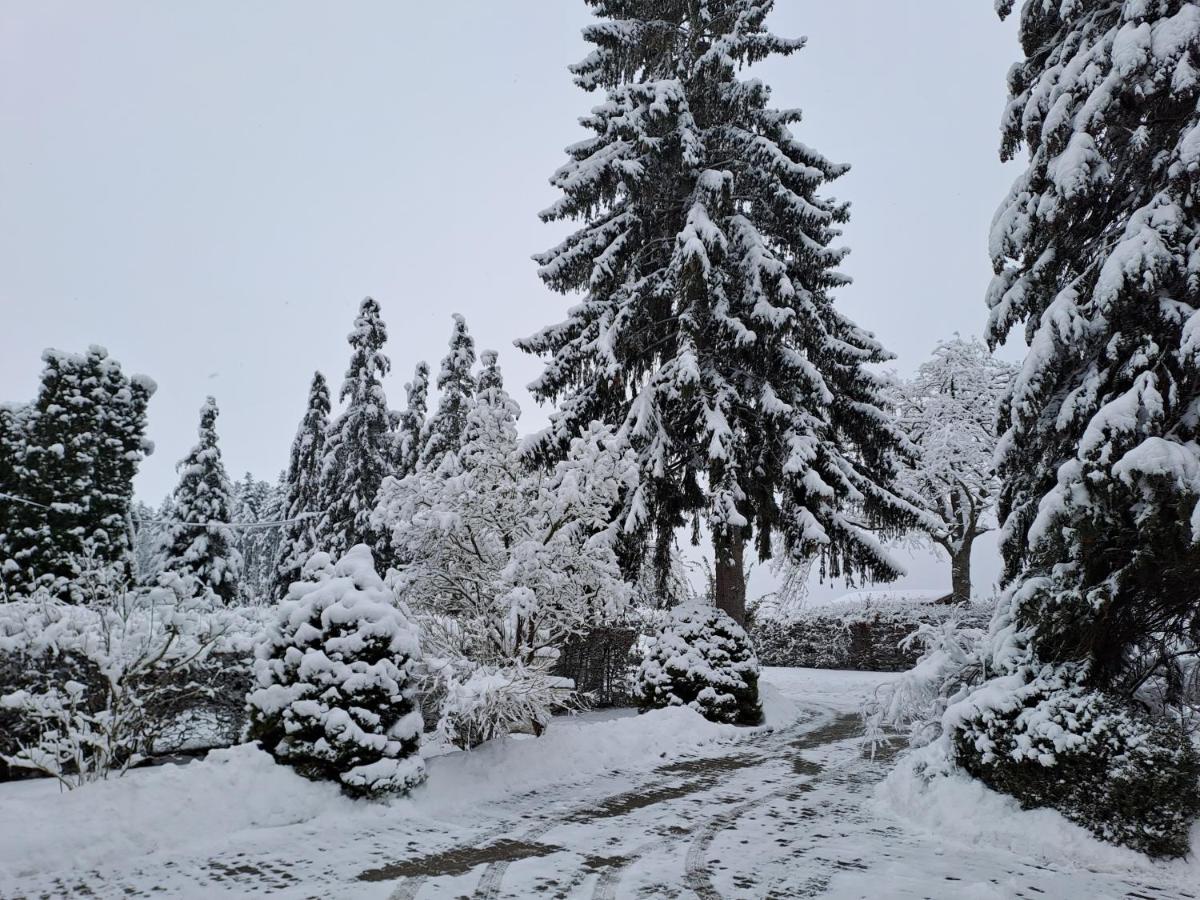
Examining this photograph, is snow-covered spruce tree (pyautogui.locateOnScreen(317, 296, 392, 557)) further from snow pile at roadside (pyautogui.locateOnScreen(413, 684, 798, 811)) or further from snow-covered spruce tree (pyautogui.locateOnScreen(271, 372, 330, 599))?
snow pile at roadside (pyautogui.locateOnScreen(413, 684, 798, 811))

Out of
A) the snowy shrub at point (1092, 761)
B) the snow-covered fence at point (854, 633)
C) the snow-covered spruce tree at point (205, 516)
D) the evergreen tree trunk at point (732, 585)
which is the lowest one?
the snow-covered fence at point (854, 633)

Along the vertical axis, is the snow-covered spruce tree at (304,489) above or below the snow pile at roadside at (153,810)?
above

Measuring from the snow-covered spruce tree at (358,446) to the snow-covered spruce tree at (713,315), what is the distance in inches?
582

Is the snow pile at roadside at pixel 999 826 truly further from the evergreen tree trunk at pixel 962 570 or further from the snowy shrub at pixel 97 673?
the evergreen tree trunk at pixel 962 570

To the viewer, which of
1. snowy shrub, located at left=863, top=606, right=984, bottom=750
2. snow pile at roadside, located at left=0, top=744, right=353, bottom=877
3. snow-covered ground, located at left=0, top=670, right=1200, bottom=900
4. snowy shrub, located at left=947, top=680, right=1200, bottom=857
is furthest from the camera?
snowy shrub, located at left=863, top=606, right=984, bottom=750

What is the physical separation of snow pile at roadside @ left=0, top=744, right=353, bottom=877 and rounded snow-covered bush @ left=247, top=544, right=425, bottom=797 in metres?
0.25

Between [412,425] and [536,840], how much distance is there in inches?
1139

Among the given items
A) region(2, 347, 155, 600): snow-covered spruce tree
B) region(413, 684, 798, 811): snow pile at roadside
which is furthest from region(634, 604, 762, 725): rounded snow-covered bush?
region(2, 347, 155, 600): snow-covered spruce tree

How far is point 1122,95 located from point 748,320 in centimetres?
801

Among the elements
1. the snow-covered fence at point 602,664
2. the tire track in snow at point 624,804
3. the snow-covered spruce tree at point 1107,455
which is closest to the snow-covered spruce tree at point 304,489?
the snow-covered fence at point 602,664

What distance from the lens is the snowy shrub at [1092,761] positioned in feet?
17.8

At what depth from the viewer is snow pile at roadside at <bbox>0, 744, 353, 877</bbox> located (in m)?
5.08

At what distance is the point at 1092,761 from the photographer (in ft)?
18.9

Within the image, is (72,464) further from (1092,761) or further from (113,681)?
(1092,761)
